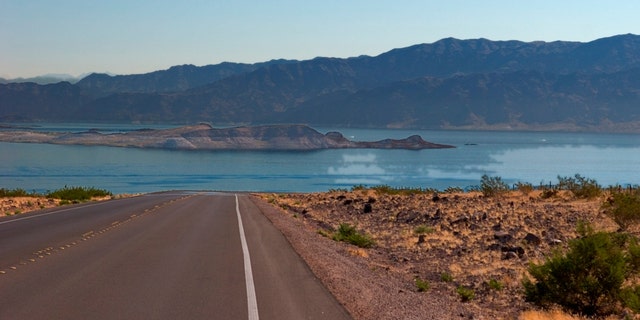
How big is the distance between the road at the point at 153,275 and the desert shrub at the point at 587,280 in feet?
11.3

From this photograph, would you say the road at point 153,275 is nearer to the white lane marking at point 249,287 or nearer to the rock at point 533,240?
the white lane marking at point 249,287

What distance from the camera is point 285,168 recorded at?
454 feet

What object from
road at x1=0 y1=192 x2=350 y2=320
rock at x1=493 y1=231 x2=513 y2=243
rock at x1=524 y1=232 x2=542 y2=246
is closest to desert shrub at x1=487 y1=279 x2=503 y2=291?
road at x1=0 y1=192 x2=350 y2=320

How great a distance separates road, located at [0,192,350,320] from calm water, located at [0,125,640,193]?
71.0m

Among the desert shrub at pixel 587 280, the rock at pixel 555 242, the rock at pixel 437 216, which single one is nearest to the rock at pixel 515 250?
the rock at pixel 555 242

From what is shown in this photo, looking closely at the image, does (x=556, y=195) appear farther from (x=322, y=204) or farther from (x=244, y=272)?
(x=244, y=272)

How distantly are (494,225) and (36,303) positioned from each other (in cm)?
1734

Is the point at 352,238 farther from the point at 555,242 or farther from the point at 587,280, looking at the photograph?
the point at 587,280

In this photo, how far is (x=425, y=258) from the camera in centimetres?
1834

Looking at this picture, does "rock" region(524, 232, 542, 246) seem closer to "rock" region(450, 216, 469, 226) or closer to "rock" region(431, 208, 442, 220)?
"rock" region(450, 216, 469, 226)

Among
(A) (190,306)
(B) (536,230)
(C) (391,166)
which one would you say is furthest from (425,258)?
(C) (391,166)

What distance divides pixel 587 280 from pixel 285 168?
12747 centimetres

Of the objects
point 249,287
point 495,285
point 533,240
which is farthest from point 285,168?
point 249,287

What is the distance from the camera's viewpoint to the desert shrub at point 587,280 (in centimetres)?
1145
